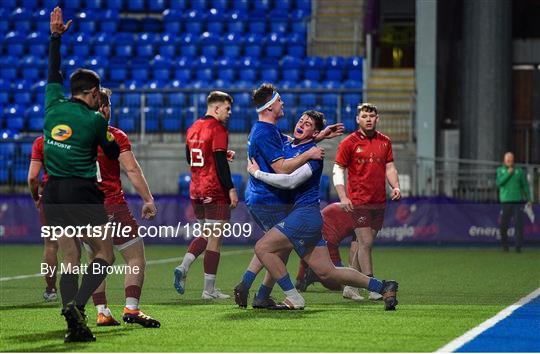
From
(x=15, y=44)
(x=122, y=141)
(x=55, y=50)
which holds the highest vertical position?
(x=15, y=44)

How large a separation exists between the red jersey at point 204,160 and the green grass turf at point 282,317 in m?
1.13

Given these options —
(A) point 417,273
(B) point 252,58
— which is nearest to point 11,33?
(B) point 252,58

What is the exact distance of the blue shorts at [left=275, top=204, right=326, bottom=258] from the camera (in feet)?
36.5

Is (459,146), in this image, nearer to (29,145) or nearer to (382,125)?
(382,125)

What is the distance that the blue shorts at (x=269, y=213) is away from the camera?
11.4m

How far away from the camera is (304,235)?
438 inches

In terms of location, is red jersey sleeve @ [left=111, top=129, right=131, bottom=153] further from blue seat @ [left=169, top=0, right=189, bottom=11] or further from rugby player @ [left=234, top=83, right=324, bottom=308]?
blue seat @ [left=169, top=0, right=189, bottom=11]

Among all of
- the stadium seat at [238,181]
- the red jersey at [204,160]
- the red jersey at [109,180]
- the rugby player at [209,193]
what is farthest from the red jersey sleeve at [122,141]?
the stadium seat at [238,181]

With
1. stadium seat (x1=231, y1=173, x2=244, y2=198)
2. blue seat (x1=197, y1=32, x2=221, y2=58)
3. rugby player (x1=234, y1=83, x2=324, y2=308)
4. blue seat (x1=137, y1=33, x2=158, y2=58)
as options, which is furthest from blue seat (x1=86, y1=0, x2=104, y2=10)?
rugby player (x1=234, y1=83, x2=324, y2=308)

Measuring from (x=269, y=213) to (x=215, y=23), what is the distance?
68.9 ft

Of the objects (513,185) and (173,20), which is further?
(173,20)

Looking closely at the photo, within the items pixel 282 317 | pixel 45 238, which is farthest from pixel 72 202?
pixel 45 238

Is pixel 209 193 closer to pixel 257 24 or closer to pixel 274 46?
pixel 274 46

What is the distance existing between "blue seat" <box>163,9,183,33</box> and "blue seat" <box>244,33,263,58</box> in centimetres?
221
